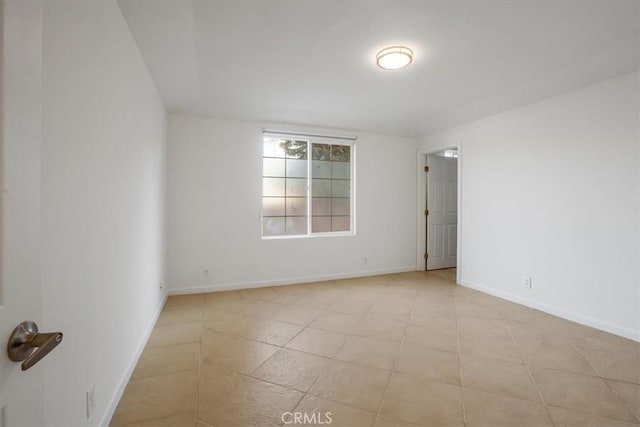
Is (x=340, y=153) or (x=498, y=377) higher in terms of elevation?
(x=340, y=153)

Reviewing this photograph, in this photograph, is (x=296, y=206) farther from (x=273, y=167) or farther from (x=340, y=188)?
(x=340, y=188)

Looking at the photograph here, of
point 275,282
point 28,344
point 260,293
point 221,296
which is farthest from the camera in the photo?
point 275,282

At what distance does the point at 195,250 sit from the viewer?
12.6 ft

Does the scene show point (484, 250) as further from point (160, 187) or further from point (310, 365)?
point (160, 187)

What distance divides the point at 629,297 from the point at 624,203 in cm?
85

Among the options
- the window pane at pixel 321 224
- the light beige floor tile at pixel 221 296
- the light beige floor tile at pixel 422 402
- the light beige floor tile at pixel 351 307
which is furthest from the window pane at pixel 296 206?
the light beige floor tile at pixel 422 402

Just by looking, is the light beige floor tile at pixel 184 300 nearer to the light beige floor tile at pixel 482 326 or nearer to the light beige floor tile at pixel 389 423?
the light beige floor tile at pixel 389 423

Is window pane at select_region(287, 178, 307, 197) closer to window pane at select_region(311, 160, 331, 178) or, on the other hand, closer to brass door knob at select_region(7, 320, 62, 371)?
window pane at select_region(311, 160, 331, 178)

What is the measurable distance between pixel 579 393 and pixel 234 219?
3.74 metres

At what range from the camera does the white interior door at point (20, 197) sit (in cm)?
50

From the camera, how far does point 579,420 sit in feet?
5.19

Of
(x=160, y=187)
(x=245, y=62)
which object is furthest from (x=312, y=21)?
(x=160, y=187)

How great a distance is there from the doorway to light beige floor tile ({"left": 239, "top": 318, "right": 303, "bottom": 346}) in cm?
331

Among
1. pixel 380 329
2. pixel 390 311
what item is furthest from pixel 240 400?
pixel 390 311
